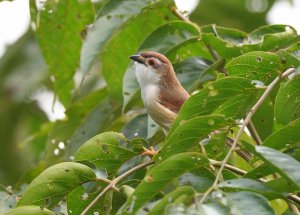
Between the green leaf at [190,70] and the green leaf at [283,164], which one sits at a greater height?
the green leaf at [283,164]

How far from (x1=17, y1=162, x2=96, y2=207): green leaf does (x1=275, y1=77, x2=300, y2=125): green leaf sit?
36.7 inches

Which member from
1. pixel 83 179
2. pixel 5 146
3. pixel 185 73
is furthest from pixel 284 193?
pixel 5 146

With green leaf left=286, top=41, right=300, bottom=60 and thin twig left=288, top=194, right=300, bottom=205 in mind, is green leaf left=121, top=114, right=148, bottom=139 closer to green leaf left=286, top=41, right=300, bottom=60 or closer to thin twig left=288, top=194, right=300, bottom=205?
green leaf left=286, top=41, right=300, bottom=60

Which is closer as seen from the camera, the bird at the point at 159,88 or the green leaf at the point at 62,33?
the bird at the point at 159,88

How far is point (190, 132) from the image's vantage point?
2980 mm

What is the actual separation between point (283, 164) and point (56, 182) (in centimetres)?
106

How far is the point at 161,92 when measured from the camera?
5648 mm

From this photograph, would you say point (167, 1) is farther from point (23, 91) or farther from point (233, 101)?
point (23, 91)

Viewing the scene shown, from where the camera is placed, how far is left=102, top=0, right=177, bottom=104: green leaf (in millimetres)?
5129

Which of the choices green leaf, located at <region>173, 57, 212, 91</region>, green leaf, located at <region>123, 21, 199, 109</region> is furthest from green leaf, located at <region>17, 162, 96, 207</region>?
green leaf, located at <region>173, 57, 212, 91</region>

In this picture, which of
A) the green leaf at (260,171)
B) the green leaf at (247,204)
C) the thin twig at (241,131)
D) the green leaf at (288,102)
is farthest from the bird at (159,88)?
the green leaf at (247,204)

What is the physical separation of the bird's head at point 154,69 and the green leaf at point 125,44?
0.30m

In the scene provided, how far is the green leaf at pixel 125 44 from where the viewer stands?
5129 mm

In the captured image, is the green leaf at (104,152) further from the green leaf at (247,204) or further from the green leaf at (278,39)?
the green leaf at (278,39)
